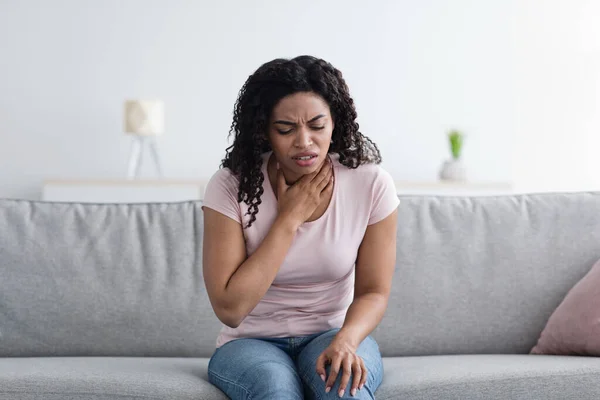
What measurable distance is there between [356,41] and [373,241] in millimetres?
3408

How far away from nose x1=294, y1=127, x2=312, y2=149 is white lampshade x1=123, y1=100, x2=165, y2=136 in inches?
117

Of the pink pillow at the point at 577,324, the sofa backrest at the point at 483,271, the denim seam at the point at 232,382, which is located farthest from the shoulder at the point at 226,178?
the pink pillow at the point at 577,324

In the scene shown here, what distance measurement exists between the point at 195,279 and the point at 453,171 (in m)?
2.72

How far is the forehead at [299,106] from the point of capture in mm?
1756

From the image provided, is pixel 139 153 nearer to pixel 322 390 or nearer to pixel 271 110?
pixel 271 110

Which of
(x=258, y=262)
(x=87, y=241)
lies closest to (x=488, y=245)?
(x=258, y=262)

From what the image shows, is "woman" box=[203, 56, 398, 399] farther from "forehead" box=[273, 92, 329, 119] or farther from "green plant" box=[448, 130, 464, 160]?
"green plant" box=[448, 130, 464, 160]

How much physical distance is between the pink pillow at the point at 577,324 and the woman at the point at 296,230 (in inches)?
22.9

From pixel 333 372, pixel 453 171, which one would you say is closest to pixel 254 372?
pixel 333 372

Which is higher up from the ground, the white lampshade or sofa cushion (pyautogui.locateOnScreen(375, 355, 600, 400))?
the white lampshade

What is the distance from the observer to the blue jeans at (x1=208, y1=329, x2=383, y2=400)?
1.57 metres

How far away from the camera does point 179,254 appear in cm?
231

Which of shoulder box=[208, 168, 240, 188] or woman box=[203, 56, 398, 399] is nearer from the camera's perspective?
woman box=[203, 56, 398, 399]

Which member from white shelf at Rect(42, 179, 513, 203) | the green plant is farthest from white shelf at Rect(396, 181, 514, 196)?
white shelf at Rect(42, 179, 513, 203)
